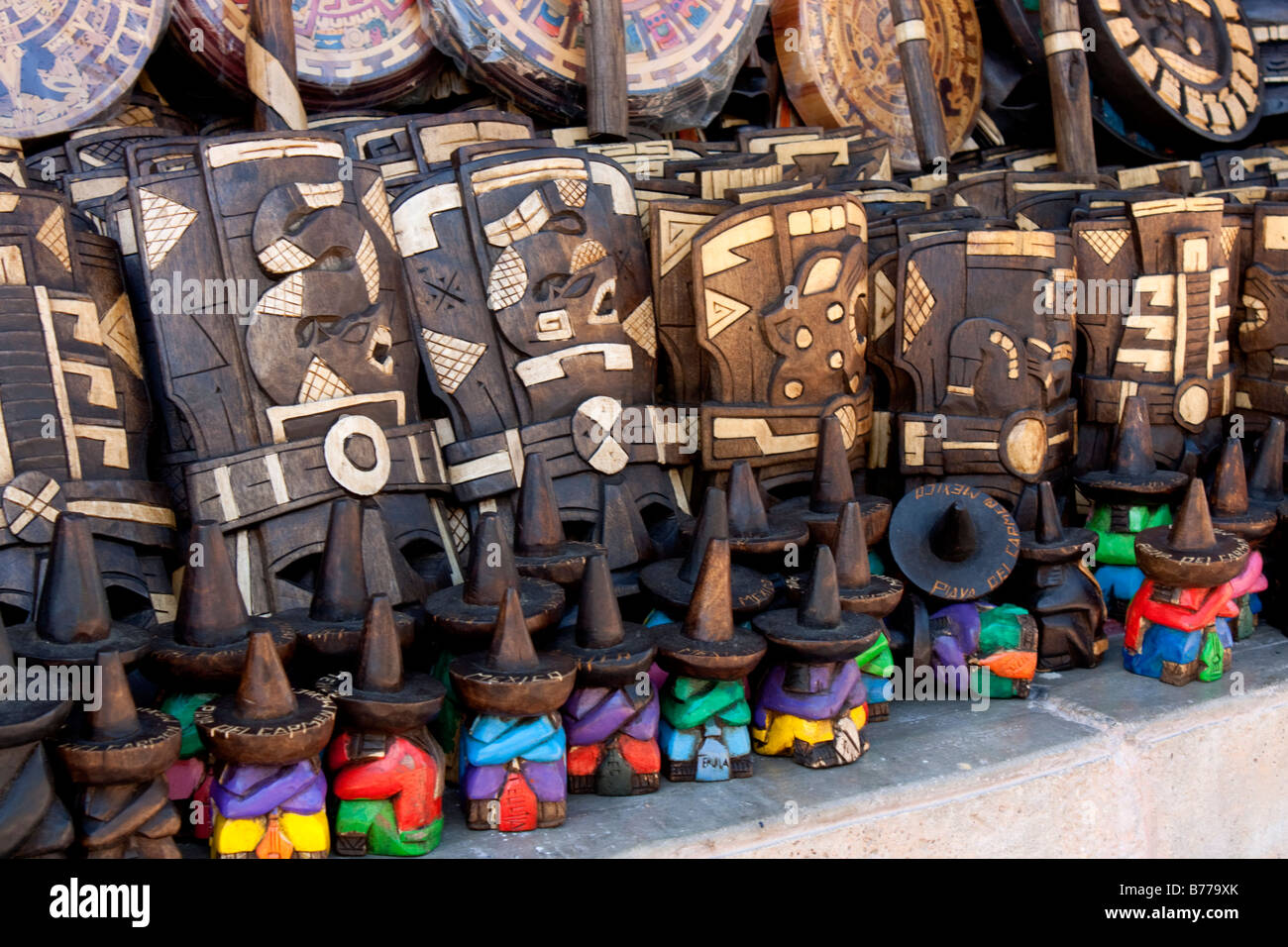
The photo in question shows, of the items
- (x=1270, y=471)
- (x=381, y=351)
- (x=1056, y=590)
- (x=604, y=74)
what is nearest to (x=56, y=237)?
(x=381, y=351)

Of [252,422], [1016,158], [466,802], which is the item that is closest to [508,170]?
[252,422]

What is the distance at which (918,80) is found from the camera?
4.64m

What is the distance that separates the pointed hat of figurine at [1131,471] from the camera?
10.6 ft

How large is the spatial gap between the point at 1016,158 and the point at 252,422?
144 inches

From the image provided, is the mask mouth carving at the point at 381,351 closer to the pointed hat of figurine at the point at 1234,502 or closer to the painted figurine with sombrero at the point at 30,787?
the painted figurine with sombrero at the point at 30,787

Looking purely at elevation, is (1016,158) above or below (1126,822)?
above

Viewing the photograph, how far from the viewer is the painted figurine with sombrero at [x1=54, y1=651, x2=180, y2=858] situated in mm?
1767

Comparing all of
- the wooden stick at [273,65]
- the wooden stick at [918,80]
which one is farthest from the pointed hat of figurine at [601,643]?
the wooden stick at [918,80]

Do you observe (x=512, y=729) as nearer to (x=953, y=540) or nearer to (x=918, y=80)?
(x=953, y=540)

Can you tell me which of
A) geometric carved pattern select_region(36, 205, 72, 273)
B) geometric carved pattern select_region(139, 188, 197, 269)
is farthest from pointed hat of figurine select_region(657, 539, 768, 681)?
geometric carved pattern select_region(36, 205, 72, 273)

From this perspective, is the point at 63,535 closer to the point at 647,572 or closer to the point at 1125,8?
the point at 647,572

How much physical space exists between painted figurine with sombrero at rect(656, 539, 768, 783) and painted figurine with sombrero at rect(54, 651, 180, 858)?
0.90 meters

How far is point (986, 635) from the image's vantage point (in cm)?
281

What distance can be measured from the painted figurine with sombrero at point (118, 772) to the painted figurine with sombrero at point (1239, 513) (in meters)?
2.56
